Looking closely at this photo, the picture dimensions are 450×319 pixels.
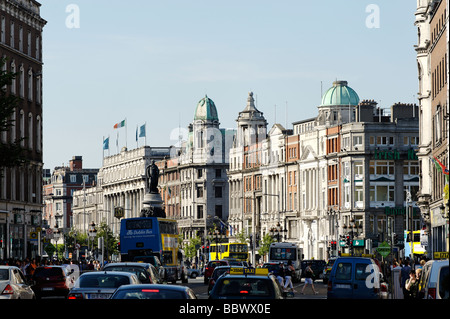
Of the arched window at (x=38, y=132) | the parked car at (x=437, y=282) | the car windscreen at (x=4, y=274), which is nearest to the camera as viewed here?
the parked car at (x=437, y=282)

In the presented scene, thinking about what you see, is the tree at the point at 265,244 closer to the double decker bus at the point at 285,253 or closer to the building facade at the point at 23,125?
the double decker bus at the point at 285,253

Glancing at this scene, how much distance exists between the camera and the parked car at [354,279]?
39812 mm

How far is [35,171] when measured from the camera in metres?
88.4

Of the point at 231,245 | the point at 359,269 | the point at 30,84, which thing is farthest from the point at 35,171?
the point at 359,269

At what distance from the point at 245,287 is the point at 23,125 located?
61.4 metres

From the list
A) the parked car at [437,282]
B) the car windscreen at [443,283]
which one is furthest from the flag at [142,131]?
the car windscreen at [443,283]

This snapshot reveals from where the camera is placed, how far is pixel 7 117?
44.6m

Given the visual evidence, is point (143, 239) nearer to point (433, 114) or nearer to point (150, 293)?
point (433, 114)

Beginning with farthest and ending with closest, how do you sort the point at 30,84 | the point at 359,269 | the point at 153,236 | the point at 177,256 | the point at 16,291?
the point at 30,84
the point at 177,256
the point at 153,236
the point at 359,269
the point at 16,291

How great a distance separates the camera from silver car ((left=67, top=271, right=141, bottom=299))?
2938cm

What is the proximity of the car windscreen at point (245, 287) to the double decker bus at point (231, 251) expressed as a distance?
273 ft

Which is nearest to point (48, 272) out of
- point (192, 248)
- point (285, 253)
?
point (285, 253)
